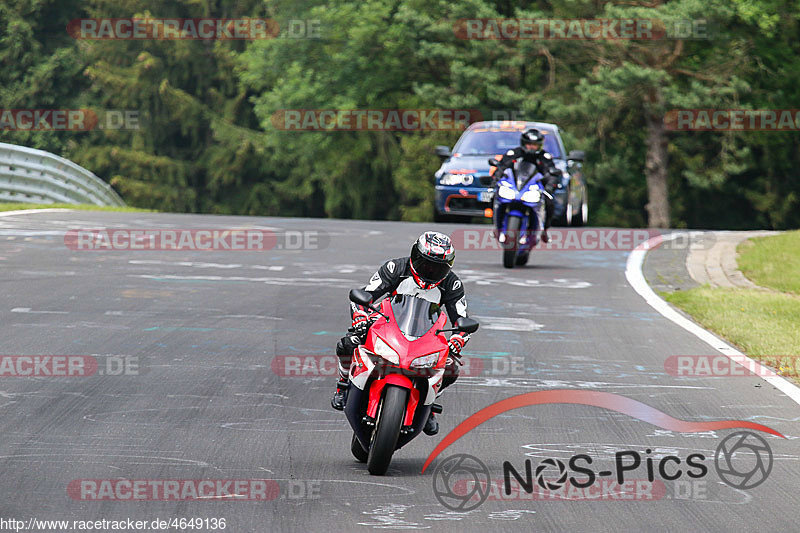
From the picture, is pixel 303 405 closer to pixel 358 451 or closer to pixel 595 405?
pixel 358 451

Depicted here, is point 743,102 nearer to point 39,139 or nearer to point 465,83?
point 465,83

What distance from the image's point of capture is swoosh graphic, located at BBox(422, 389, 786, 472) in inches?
305

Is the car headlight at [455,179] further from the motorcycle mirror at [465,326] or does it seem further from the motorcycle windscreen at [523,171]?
the motorcycle mirror at [465,326]

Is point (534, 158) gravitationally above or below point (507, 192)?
above

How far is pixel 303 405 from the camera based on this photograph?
324 inches

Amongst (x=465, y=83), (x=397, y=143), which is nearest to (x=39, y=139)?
(x=397, y=143)

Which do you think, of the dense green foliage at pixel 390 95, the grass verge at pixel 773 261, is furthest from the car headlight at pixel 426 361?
the dense green foliage at pixel 390 95

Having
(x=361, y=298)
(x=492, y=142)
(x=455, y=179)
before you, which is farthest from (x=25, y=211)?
(x=361, y=298)

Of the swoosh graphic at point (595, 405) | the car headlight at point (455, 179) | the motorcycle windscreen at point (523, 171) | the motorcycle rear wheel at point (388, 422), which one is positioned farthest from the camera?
the car headlight at point (455, 179)

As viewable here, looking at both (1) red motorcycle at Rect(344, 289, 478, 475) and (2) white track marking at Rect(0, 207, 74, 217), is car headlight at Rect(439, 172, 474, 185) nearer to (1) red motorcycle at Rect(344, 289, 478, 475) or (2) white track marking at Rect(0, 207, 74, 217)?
(2) white track marking at Rect(0, 207, 74, 217)

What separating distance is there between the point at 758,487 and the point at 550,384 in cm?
264

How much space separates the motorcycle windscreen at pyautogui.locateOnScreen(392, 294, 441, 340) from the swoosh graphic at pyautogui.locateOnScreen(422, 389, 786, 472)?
0.91 m

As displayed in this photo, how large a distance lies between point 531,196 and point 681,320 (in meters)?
3.64

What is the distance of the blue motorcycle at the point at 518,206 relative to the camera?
15562mm
